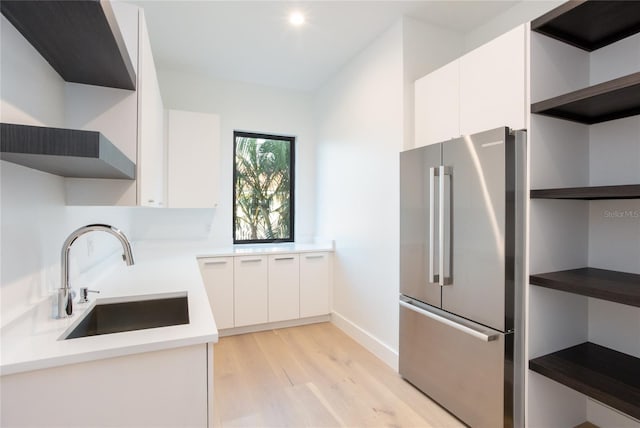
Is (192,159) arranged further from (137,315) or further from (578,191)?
(578,191)

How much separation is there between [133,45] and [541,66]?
201 centimetres

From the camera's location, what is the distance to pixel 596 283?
4.93ft

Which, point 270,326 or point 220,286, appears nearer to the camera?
point 220,286

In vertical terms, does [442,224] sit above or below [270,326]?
above

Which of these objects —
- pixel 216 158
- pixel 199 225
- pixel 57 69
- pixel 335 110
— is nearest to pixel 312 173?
pixel 335 110

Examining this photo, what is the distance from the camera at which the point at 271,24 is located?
2580mm

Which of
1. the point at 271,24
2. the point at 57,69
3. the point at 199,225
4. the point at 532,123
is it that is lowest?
the point at 199,225

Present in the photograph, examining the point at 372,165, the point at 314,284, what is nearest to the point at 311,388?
the point at 314,284

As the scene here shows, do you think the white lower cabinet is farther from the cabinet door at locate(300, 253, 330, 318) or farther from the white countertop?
the white countertop

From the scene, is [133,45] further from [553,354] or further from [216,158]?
[553,354]

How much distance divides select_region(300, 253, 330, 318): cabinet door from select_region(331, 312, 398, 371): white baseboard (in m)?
0.19

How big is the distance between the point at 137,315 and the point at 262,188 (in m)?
2.46

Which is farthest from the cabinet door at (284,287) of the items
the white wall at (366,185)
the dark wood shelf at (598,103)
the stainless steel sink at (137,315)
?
the dark wood shelf at (598,103)

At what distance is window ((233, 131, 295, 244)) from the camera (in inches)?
→ 153
